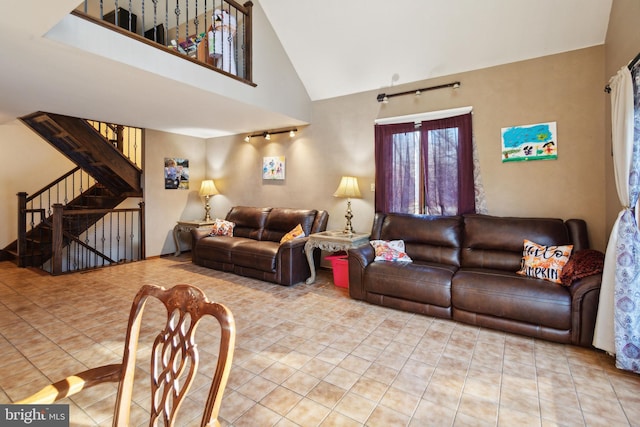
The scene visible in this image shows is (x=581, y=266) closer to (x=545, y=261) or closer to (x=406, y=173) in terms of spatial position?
(x=545, y=261)

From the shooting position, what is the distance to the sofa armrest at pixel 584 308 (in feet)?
7.98

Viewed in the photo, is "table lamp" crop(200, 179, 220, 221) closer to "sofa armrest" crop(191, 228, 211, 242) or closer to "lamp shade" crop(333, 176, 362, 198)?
"sofa armrest" crop(191, 228, 211, 242)

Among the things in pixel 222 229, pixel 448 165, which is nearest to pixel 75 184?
pixel 222 229

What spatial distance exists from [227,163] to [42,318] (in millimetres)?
3874

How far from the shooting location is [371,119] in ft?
14.8

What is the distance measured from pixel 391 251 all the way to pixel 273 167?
2.85 meters

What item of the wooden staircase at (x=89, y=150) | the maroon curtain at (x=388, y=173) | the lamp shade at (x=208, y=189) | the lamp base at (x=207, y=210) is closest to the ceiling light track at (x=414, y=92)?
the maroon curtain at (x=388, y=173)

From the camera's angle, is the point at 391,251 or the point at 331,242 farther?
the point at 331,242

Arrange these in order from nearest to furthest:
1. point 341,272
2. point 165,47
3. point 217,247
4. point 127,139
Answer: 1. point 165,47
2. point 341,272
3. point 217,247
4. point 127,139

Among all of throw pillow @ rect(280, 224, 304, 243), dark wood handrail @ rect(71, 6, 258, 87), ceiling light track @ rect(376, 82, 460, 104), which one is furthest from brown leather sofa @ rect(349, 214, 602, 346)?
dark wood handrail @ rect(71, 6, 258, 87)

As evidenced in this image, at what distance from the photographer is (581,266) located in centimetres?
262

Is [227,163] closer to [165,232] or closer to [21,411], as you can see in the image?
[165,232]

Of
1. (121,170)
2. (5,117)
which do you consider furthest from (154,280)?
(5,117)

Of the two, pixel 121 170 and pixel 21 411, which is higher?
pixel 121 170
